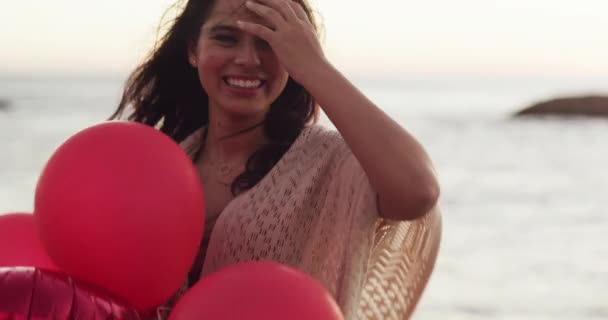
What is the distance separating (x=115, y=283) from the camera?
5.18 feet

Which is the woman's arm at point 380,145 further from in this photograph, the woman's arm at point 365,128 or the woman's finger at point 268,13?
the woman's finger at point 268,13

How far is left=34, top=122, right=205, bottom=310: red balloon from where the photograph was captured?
5.13 feet

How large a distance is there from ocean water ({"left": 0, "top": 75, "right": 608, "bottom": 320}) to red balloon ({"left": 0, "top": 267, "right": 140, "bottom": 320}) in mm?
1229

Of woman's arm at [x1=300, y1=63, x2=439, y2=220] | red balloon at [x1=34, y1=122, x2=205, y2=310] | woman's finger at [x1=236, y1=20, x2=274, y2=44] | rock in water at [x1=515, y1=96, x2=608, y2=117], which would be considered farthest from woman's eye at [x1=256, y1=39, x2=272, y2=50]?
rock in water at [x1=515, y1=96, x2=608, y2=117]

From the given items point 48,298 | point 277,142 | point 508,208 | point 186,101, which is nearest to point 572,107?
point 508,208

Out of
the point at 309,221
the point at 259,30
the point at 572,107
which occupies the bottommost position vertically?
the point at 572,107

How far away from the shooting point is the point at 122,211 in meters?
1.56

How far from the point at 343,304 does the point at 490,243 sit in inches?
143

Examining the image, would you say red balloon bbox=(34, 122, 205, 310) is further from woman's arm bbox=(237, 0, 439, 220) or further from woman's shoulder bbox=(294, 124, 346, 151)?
woman's shoulder bbox=(294, 124, 346, 151)

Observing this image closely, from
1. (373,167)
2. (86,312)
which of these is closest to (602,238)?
(373,167)

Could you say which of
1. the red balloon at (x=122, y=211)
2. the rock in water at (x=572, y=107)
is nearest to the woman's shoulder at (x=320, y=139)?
the red balloon at (x=122, y=211)

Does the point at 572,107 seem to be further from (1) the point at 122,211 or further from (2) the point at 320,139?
(1) the point at 122,211

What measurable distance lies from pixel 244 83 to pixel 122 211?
0.54m

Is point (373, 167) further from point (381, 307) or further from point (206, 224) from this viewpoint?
point (206, 224)
